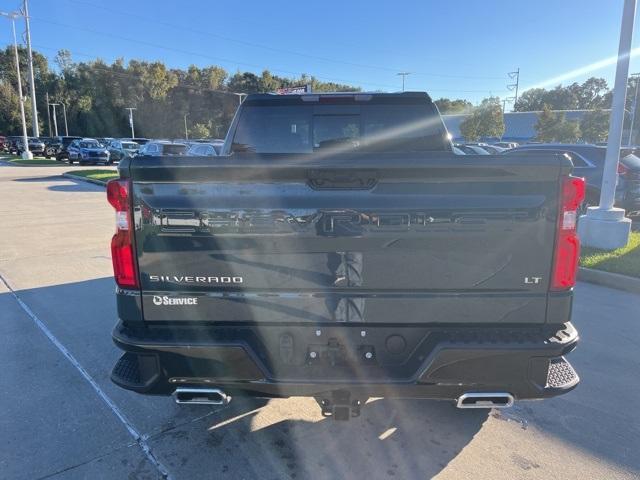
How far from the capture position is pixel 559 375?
247 centimetres


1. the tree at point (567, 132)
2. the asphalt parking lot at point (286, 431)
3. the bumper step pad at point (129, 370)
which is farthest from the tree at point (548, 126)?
the bumper step pad at point (129, 370)

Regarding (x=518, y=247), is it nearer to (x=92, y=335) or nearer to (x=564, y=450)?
(x=564, y=450)

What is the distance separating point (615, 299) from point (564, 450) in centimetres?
365

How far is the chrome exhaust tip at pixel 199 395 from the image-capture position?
2422mm

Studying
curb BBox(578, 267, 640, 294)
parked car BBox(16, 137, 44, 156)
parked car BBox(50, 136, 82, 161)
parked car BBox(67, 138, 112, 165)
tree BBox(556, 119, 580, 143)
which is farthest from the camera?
tree BBox(556, 119, 580, 143)

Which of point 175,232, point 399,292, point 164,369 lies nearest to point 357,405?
point 399,292

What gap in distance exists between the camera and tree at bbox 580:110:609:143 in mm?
50625

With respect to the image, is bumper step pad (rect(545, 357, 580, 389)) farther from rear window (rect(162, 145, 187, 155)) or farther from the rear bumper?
rear window (rect(162, 145, 187, 155))

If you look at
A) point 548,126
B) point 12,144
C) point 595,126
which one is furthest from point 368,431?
point 595,126

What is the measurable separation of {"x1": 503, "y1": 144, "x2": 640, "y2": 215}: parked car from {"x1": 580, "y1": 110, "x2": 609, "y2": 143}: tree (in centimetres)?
4761

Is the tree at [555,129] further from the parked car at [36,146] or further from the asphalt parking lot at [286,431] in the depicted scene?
the asphalt parking lot at [286,431]

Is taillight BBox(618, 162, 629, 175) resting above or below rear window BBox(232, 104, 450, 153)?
below

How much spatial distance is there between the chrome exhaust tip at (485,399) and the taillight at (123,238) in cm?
181

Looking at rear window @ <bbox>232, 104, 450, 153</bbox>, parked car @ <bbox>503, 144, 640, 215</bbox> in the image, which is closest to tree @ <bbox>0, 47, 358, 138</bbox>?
parked car @ <bbox>503, 144, 640, 215</bbox>
